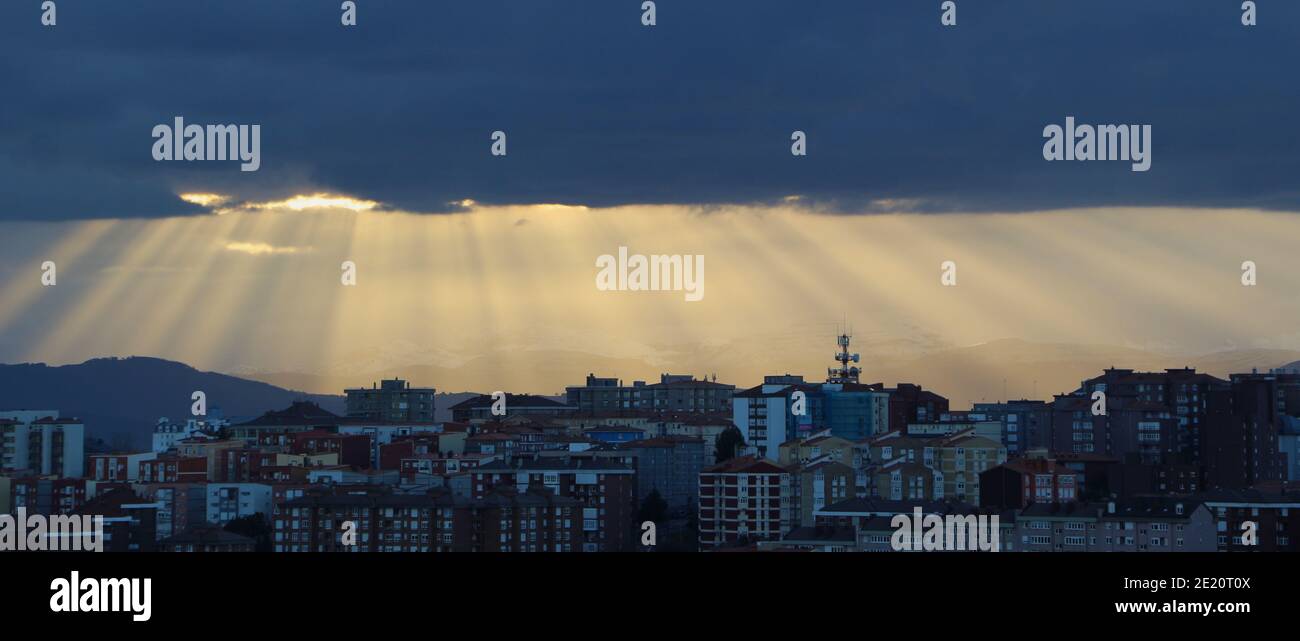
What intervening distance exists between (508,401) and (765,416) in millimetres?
14064

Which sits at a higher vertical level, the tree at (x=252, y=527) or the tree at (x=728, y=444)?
the tree at (x=728, y=444)

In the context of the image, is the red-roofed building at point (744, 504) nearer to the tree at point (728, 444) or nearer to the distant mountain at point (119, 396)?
the tree at point (728, 444)

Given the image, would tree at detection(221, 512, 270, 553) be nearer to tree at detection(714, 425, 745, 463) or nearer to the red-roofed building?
the red-roofed building

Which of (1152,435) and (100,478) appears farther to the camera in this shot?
(1152,435)

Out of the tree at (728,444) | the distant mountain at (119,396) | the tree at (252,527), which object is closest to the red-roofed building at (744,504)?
the tree at (252,527)

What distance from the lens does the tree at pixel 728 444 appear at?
128ft

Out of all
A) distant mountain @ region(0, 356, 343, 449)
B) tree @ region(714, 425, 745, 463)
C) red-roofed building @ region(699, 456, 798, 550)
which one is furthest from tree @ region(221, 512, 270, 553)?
distant mountain @ region(0, 356, 343, 449)

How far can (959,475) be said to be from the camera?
103 feet

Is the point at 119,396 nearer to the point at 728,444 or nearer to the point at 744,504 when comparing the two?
the point at 728,444

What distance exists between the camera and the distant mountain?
56.0 meters

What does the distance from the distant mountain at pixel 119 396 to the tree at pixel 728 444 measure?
69.1 ft
